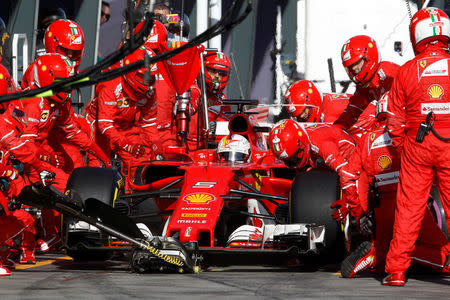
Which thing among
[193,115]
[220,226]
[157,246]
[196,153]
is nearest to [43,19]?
[193,115]

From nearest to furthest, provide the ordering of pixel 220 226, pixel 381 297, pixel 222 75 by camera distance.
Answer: pixel 381 297 < pixel 220 226 < pixel 222 75

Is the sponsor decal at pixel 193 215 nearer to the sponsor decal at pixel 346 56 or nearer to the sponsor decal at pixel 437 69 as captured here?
the sponsor decal at pixel 437 69

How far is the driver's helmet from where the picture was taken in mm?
8141

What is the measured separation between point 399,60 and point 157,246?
909 centimetres

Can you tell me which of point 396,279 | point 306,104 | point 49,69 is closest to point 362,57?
point 306,104

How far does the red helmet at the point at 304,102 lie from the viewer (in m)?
9.65

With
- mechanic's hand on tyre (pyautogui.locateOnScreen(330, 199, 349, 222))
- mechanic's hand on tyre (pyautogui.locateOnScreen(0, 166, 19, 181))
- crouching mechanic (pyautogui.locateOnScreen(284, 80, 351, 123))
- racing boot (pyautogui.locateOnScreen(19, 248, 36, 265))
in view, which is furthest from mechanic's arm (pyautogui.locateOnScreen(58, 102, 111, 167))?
mechanic's hand on tyre (pyautogui.locateOnScreen(330, 199, 349, 222))

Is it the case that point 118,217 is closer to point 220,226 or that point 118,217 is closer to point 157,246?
point 157,246

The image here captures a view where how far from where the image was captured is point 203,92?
10.2 meters

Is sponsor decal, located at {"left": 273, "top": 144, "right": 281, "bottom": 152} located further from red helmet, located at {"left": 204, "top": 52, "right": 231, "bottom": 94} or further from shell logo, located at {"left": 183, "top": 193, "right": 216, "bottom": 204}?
red helmet, located at {"left": 204, "top": 52, "right": 231, "bottom": 94}

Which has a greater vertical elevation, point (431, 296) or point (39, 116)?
point (39, 116)

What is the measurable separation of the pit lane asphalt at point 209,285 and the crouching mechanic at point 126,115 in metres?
3.27

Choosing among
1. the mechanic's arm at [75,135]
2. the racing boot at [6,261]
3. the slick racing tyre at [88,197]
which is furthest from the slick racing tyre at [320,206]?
the mechanic's arm at [75,135]

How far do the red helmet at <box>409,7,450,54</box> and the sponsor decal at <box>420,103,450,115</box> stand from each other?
49cm
